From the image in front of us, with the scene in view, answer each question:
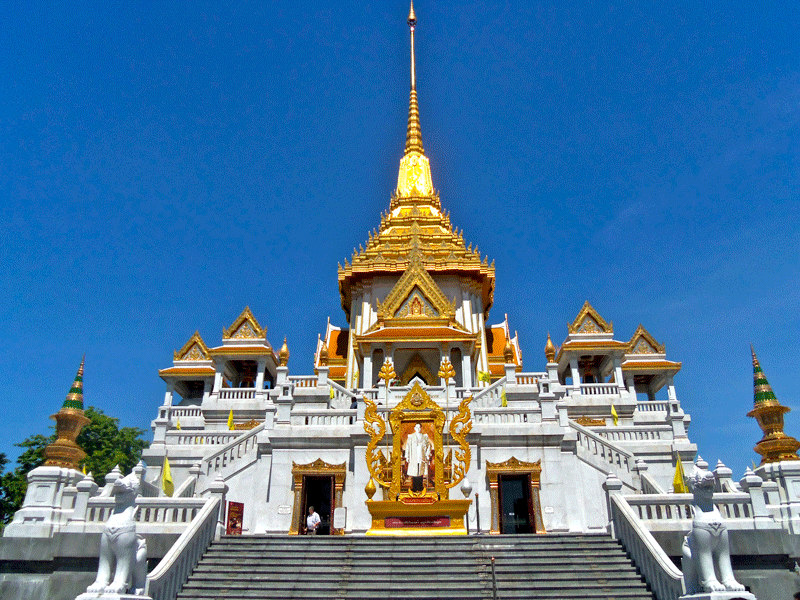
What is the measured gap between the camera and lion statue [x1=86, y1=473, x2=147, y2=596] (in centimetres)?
1043

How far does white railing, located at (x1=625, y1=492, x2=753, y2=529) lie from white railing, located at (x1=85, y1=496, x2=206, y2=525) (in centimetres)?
984

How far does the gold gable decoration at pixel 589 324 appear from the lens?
34.8 meters

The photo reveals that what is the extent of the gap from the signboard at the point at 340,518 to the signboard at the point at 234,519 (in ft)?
10.1

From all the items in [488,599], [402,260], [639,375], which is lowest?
[488,599]

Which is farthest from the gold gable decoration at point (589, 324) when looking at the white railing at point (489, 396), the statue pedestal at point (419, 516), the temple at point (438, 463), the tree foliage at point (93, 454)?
the tree foliage at point (93, 454)

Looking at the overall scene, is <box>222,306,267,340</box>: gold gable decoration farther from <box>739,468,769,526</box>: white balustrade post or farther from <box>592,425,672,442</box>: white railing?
<box>739,468,769,526</box>: white balustrade post

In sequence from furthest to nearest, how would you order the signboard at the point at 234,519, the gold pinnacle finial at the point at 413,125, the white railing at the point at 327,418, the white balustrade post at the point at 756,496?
the gold pinnacle finial at the point at 413,125 → the white railing at the point at 327,418 → the signboard at the point at 234,519 → the white balustrade post at the point at 756,496

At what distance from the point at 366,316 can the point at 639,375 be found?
16.0 m

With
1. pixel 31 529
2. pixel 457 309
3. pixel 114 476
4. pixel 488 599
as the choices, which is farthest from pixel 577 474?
pixel 457 309

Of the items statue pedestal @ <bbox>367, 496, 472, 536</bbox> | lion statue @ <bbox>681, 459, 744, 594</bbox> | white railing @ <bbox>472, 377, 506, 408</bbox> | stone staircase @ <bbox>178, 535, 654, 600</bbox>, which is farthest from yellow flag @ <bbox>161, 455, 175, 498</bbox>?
lion statue @ <bbox>681, 459, 744, 594</bbox>

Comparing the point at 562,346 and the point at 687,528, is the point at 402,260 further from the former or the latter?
the point at 687,528

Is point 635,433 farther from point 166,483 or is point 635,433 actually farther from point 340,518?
point 166,483

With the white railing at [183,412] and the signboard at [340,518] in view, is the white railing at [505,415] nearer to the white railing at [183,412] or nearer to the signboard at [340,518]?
the signboard at [340,518]

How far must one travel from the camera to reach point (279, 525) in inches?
752
